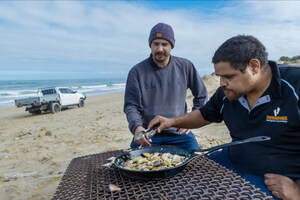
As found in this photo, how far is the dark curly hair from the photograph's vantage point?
6.12ft

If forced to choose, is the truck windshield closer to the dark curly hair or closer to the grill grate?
the grill grate

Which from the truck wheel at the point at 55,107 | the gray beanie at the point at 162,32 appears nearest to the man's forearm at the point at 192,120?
the gray beanie at the point at 162,32

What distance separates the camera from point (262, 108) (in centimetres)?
191

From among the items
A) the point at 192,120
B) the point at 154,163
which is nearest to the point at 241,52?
the point at 192,120

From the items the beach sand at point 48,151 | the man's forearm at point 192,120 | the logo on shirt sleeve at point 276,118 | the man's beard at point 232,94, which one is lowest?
the beach sand at point 48,151

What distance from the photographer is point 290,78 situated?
6.16 ft

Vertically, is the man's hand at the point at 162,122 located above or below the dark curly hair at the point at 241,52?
below

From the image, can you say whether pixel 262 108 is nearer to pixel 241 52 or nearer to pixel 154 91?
pixel 241 52

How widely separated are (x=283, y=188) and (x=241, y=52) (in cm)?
101

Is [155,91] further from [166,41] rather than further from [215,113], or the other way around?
[215,113]

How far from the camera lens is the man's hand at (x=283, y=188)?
5.03ft

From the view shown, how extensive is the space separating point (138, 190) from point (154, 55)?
6.92ft

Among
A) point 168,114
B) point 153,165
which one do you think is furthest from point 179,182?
point 168,114

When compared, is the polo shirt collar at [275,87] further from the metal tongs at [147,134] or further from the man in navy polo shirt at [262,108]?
the metal tongs at [147,134]
